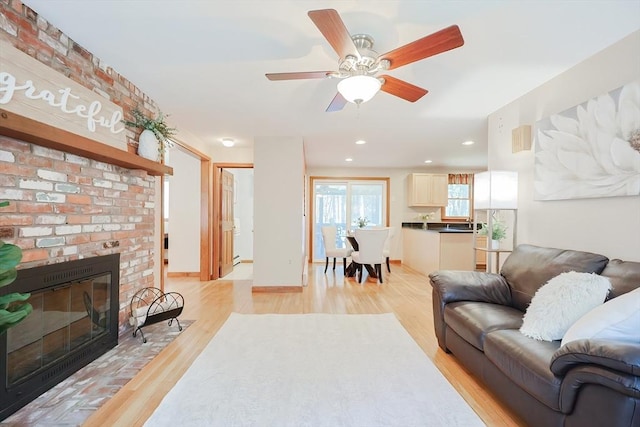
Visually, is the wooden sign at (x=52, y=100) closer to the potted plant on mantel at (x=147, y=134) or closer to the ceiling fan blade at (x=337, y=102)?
the potted plant on mantel at (x=147, y=134)

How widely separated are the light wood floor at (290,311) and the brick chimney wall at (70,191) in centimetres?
75

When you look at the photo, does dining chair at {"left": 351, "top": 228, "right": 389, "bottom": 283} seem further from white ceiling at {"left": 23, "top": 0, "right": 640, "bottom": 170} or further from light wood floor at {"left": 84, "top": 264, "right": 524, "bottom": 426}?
white ceiling at {"left": 23, "top": 0, "right": 640, "bottom": 170}

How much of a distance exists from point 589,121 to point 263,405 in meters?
2.97

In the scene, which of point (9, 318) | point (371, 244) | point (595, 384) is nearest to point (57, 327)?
point (9, 318)

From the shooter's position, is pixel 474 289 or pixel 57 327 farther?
pixel 474 289

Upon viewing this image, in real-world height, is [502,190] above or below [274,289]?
above

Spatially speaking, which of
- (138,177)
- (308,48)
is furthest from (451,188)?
(138,177)

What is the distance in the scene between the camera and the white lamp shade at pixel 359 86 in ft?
5.95

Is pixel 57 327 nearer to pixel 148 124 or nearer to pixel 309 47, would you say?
pixel 148 124

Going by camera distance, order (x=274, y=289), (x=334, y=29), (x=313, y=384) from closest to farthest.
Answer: (x=334, y=29) < (x=313, y=384) < (x=274, y=289)

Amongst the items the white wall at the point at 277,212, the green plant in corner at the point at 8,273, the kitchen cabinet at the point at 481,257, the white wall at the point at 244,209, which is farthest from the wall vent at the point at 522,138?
the white wall at the point at 244,209

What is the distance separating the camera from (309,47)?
207cm

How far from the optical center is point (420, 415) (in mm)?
1652

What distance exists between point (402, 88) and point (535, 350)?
180 cm
